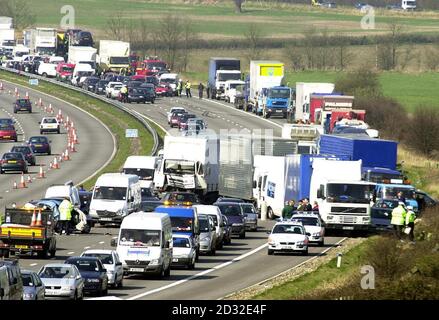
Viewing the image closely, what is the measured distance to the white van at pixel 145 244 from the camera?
42.5 m

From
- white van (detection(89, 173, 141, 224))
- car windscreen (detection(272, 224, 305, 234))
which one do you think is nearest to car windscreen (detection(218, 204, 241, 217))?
white van (detection(89, 173, 141, 224))

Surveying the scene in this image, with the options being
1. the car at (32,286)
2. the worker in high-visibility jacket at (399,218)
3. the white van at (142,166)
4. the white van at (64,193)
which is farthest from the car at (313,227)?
the car at (32,286)

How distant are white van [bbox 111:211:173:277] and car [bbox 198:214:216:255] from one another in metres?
7.20

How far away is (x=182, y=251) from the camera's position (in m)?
46.1

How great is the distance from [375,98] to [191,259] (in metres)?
71.9

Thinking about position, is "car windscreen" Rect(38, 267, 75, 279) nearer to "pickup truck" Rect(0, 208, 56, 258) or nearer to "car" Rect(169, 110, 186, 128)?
"pickup truck" Rect(0, 208, 56, 258)

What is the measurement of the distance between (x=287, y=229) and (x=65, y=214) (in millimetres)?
9104

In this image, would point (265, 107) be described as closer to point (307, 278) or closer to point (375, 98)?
point (375, 98)

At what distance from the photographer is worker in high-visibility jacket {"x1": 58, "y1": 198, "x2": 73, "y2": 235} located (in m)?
54.6

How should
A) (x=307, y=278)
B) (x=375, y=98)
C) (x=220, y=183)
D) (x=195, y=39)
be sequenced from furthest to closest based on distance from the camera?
(x=195, y=39)
(x=375, y=98)
(x=220, y=183)
(x=307, y=278)

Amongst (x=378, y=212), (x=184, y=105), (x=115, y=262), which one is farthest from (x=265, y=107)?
(x=115, y=262)

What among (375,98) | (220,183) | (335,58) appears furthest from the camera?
(335,58)

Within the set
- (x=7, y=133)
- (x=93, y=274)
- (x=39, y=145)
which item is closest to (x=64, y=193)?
(x=93, y=274)

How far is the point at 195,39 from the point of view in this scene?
17925cm
